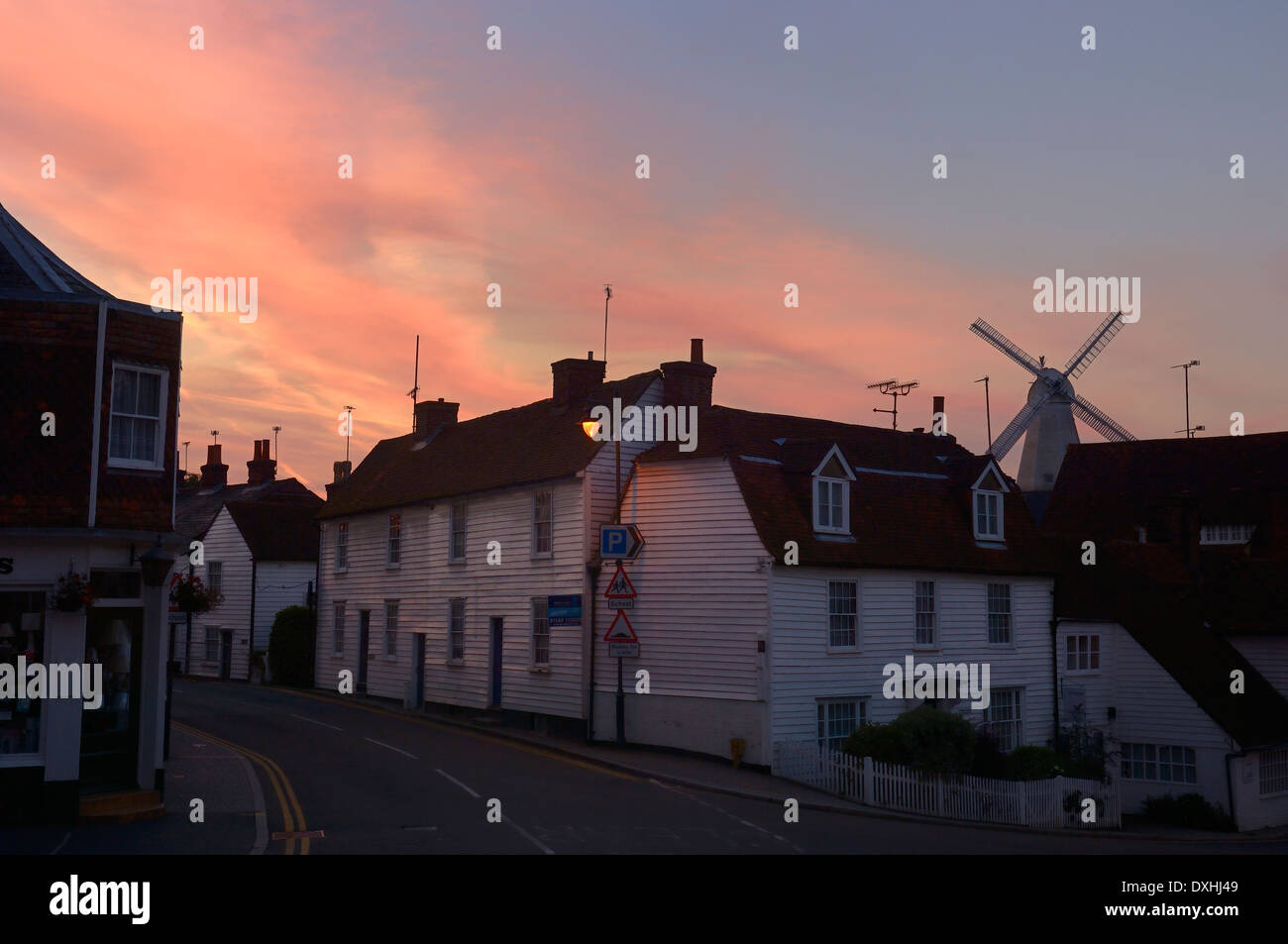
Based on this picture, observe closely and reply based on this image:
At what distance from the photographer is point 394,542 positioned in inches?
1634

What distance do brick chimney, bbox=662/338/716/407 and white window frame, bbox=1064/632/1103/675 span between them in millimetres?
13165

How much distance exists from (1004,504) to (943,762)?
44.2ft

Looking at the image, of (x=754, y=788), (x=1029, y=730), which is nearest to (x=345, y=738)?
(x=754, y=788)

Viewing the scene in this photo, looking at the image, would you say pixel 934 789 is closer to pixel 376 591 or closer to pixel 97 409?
pixel 97 409

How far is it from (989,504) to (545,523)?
13.1 m

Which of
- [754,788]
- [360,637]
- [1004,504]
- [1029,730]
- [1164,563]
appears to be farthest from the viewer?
[360,637]

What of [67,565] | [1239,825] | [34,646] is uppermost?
[67,565]

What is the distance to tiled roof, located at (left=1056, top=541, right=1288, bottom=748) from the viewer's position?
109ft

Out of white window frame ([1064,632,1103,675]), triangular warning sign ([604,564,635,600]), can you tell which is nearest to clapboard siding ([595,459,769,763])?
triangular warning sign ([604,564,635,600])

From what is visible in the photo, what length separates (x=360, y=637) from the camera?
43.1 meters

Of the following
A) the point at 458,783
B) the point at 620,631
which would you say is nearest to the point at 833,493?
the point at 620,631

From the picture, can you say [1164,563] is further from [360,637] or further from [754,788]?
[360,637]

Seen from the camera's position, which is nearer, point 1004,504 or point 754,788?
point 754,788

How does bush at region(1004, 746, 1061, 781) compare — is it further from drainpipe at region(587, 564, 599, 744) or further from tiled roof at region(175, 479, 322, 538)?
tiled roof at region(175, 479, 322, 538)
